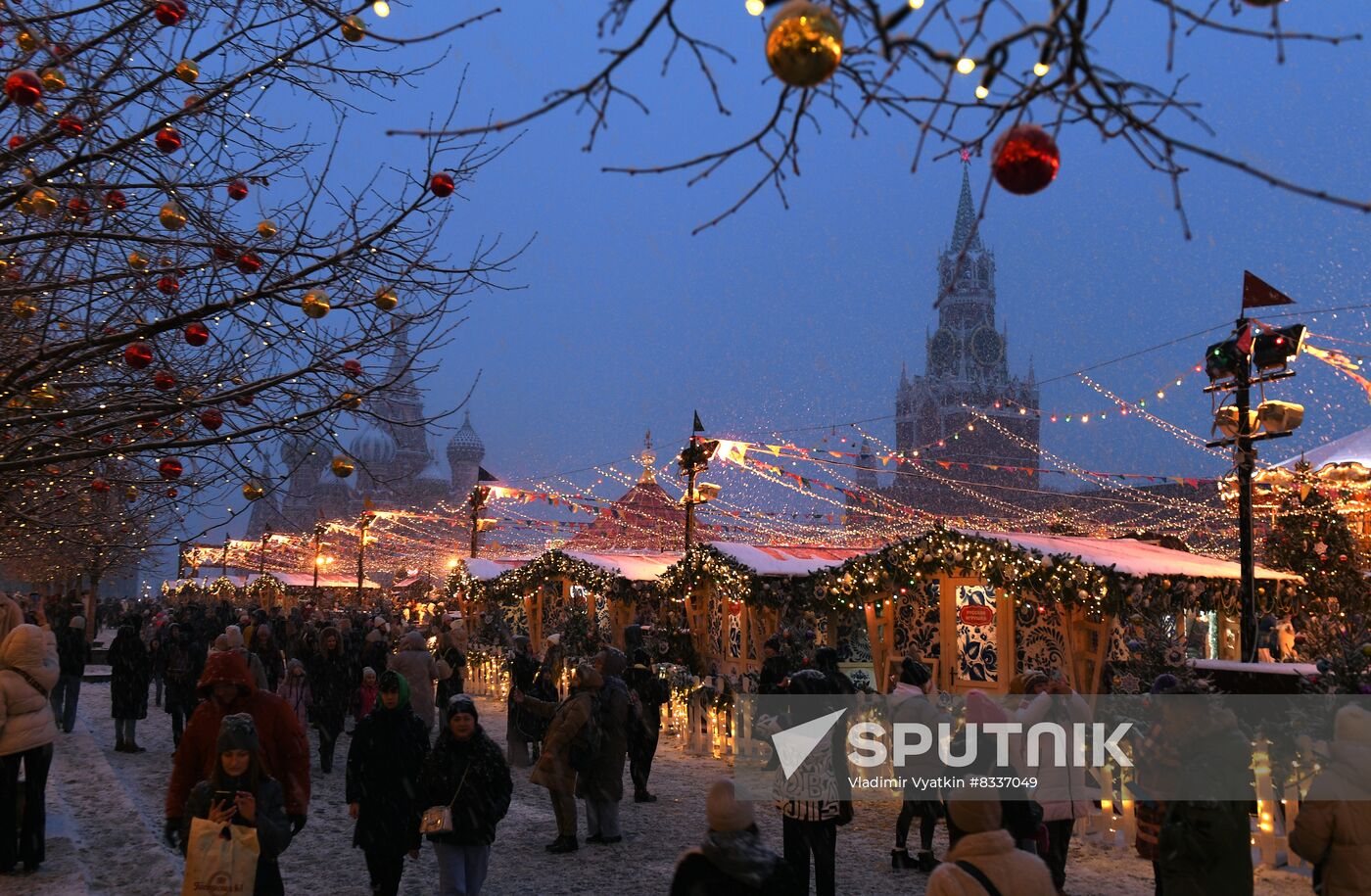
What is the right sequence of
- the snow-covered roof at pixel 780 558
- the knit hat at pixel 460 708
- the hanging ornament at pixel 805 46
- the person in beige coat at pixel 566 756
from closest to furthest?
1. the hanging ornament at pixel 805 46
2. the knit hat at pixel 460 708
3. the person in beige coat at pixel 566 756
4. the snow-covered roof at pixel 780 558

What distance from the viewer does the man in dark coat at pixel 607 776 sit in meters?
9.62

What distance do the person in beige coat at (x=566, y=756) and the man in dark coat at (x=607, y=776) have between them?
0.60 ft

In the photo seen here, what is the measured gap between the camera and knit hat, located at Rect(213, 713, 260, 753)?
5.00m

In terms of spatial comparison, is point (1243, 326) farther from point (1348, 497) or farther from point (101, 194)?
point (101, 194)

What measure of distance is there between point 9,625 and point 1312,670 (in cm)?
1092

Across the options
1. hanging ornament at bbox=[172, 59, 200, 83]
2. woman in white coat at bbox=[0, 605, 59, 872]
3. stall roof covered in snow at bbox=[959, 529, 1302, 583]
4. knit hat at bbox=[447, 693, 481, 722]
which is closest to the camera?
hanging ornament at bbox=[172, 59, 200, 83]

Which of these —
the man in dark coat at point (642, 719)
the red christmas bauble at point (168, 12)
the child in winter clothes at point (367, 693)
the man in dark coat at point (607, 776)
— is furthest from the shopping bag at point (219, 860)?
the child in winter clothes at point (367, 693)

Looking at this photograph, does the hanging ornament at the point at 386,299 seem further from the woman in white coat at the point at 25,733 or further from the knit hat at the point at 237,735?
the woman in white coat at the point at 25,733

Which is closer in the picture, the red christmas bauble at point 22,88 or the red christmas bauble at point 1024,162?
the red christmas bauble at point 1024,162

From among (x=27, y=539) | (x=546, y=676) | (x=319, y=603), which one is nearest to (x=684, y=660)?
(x=546, y=676)

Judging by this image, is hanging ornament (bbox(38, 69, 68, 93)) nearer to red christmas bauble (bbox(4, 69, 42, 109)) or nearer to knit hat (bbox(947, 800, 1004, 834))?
red christmas bauble (bbox(4, 69, 42, 109))

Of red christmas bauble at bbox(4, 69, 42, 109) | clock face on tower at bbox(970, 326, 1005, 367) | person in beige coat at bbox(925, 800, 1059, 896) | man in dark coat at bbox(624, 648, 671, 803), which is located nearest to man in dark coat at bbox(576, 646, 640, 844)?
man in dark coat at bbox(624, 648, 671, 803)

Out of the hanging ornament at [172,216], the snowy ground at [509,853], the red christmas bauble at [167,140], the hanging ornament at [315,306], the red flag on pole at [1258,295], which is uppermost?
the red flag on pole at [1258,295]

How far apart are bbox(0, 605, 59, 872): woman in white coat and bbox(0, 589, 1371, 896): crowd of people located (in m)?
0.01
